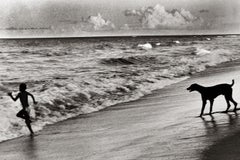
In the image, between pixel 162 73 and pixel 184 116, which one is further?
pixel 162 73

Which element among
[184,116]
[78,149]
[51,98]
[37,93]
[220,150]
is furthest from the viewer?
[37,93]

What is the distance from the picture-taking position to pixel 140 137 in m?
6.89

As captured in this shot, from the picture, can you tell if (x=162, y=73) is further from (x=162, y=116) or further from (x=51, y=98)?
(x=162, y=116)

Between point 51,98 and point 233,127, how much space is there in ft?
24.7

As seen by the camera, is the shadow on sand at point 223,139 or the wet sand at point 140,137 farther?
the wet sand at point 140,137

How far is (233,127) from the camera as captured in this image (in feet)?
22.0

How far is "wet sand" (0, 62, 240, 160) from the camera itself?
561cm

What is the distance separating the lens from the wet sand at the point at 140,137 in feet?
18.4

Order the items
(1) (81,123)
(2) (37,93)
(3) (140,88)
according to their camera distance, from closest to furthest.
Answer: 1. (1) (81,123)
2. (2) (37,93)
3. (3) (140,88)

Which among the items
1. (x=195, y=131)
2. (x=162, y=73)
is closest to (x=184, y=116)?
(x=195, y=131)

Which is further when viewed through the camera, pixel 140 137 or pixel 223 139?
pixel 140 137

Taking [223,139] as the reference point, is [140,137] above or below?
below

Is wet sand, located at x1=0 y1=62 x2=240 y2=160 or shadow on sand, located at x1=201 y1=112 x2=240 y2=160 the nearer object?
shadow on sand, located at x1=201 y1=112 x2=240 y2=160

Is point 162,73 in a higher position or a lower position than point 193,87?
lower
